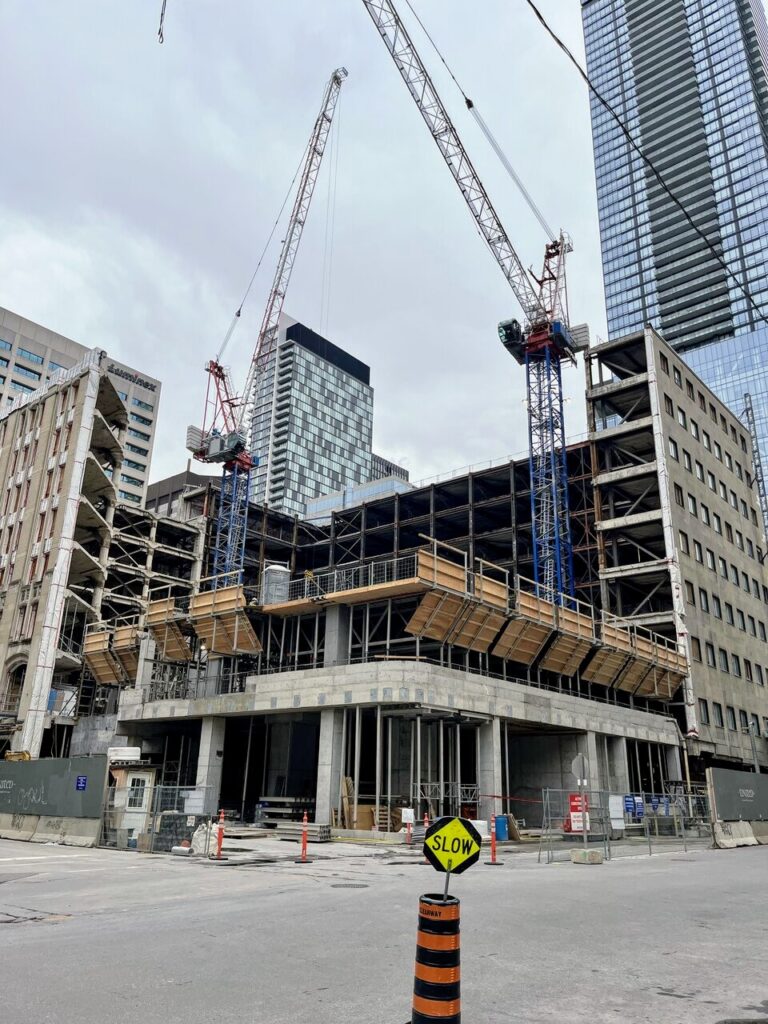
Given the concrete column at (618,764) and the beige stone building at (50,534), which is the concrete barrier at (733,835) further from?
the beige stone building at (50,534)

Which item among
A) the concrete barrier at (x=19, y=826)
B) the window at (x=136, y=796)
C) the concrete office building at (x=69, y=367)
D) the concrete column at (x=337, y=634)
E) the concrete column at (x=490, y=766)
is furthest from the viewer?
the concrete office building at (x=69, y=367)

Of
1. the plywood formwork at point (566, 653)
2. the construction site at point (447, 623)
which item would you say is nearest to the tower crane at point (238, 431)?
the construction site at point (447, 623)

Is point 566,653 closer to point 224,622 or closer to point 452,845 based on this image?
point 224,622

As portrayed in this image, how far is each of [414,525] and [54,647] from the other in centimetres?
3440

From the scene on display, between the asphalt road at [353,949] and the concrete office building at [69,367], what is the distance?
105286mm

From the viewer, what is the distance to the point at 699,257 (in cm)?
19912

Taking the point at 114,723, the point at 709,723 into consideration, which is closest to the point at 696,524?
the point at 709,723

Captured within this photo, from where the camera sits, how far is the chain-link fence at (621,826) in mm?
25344

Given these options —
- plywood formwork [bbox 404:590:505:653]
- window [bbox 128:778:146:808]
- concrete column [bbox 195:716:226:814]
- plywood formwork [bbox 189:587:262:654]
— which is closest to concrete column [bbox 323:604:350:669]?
plywood formwork [bbox 404:590:505:653]

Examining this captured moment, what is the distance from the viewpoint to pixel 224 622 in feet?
136

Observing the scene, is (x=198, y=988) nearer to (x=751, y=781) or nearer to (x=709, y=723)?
(x=751, y=781)

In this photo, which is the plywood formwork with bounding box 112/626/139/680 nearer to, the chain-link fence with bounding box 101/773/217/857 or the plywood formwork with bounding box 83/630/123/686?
the plywood formwork with bounding box 83/630/123/686

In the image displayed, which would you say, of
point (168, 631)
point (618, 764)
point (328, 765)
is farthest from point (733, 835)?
point (168, 631)

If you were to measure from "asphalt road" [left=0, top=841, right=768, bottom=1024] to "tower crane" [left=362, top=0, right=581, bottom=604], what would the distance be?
4921cm
